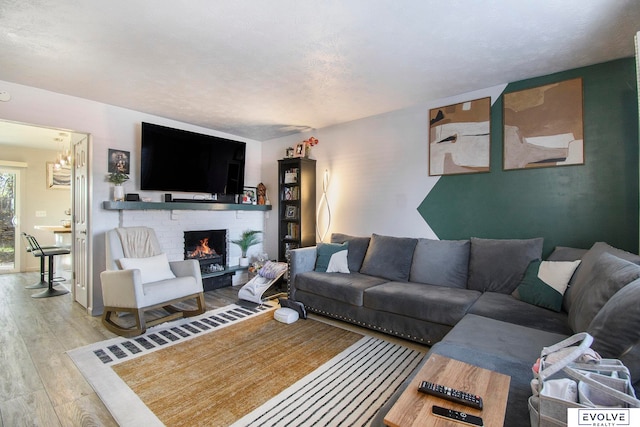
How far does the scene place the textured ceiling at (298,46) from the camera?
1875mm

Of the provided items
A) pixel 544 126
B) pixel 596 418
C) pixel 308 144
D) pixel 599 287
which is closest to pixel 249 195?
pixel 308 144

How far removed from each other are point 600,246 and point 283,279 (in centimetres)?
345

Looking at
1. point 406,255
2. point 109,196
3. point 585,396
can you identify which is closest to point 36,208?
point 109,196

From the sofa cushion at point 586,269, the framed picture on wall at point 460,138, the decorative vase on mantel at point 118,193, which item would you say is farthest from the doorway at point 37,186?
the sofa cushion at point 586,269

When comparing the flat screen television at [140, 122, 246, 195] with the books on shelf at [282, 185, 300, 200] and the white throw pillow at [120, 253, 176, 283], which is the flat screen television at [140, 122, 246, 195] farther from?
the white throw pillow at [120, 253, 176, 283]

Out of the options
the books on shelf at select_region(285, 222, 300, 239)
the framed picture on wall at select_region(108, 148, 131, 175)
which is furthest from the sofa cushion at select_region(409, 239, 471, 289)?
the framed picture on wall at select_region(108, 148, 131, 175)

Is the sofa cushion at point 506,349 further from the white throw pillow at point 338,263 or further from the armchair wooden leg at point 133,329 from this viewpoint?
the armchair wooden leg at point 133,329

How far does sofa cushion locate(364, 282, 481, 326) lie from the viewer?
2334 mm

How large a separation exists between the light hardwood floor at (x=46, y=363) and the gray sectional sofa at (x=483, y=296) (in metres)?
1.65

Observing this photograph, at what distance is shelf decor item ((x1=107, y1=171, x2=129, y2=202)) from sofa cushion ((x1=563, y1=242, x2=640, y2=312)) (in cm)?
441

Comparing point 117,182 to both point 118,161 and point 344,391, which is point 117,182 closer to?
point 118,161

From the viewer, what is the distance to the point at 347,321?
2.98m

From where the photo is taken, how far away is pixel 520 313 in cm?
210

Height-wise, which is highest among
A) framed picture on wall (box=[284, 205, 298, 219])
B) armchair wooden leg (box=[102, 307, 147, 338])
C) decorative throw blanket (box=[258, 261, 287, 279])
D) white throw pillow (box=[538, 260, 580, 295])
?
framed picture on wall (box=[284, 205, 298, 219])
